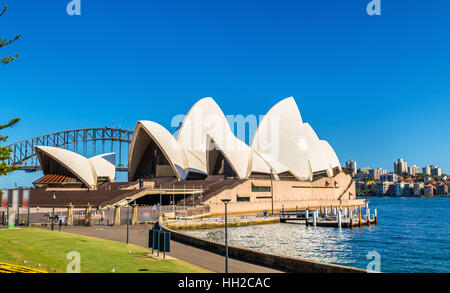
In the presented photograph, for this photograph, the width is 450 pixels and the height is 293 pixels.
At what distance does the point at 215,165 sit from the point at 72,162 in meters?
26.1

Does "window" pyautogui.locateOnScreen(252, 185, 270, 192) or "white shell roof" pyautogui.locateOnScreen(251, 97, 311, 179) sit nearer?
"window" pyautogui.locateOnScreen(252, 185, 270, 192)

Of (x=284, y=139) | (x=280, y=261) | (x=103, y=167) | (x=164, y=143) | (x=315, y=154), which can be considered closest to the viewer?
(x=280, y=261)

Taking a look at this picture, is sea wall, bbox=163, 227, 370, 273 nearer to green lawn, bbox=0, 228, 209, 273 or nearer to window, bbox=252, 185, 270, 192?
green lawn, bbox=0, 228, 209, 273

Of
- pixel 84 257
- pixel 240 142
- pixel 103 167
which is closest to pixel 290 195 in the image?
pixel 240 142

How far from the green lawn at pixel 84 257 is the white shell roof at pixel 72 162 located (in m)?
48.3

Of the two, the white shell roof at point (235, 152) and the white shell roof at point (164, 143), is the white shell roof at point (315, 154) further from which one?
the white shell roof at point (164, 143)

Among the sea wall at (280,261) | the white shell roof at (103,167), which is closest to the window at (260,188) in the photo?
the white shell roof at (103,167)

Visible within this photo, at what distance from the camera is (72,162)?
207ft

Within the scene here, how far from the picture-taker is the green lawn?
11570mm

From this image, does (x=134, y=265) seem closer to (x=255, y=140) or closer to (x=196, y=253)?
(x=196, y=253)

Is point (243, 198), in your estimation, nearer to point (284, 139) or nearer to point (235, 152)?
point (235, 152)

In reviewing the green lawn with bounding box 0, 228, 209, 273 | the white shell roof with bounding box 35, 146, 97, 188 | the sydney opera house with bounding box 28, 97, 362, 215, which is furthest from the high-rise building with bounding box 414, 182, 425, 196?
the green lawn with bounding box 0, 228, 209, 273

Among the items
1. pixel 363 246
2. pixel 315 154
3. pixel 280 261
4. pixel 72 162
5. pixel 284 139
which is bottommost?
pixel 363 246
